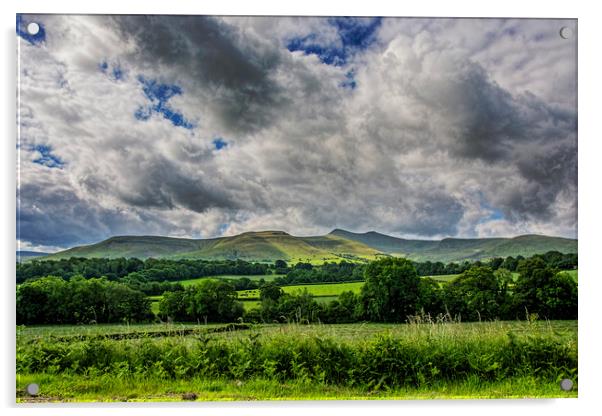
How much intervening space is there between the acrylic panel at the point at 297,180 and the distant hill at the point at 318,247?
24 mm

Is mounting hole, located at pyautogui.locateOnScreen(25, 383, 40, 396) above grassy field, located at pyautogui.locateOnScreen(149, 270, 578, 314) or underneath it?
underneath

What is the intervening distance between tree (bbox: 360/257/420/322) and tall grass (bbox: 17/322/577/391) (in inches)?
16.0

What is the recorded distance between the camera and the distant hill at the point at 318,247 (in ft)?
26.6

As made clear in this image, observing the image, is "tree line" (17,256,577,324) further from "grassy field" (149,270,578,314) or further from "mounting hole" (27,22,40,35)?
"mounting hole" (27,22,40,35)

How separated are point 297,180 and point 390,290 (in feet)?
7.37

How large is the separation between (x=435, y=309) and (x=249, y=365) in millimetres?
2961

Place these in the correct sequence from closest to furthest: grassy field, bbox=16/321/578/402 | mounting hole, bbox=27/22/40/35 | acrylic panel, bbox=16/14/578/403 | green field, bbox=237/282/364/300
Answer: grassy field, bbox=16/321/578/402, mounting hole, bbox=27/22/40/35, acrylic panel, bbox=16/14/578/403, green field, bbox=237/282/364/300

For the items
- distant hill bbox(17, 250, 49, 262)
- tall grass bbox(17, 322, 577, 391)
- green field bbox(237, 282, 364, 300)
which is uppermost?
distant hill bbox(17, 250, 49, 262)

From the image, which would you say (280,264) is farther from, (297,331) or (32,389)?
(32,389)

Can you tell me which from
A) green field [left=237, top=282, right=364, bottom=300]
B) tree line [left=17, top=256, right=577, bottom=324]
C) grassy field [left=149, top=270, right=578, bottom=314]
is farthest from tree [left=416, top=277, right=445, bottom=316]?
green field [left=237, top=282, right=364, bottom=300]

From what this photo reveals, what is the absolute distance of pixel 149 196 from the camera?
8188mm

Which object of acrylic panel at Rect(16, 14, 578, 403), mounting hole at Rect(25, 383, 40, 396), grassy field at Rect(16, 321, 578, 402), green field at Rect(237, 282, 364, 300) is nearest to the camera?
mounting hole at Rect(25, 383, 40, 396)

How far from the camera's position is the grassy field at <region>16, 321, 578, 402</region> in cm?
742
